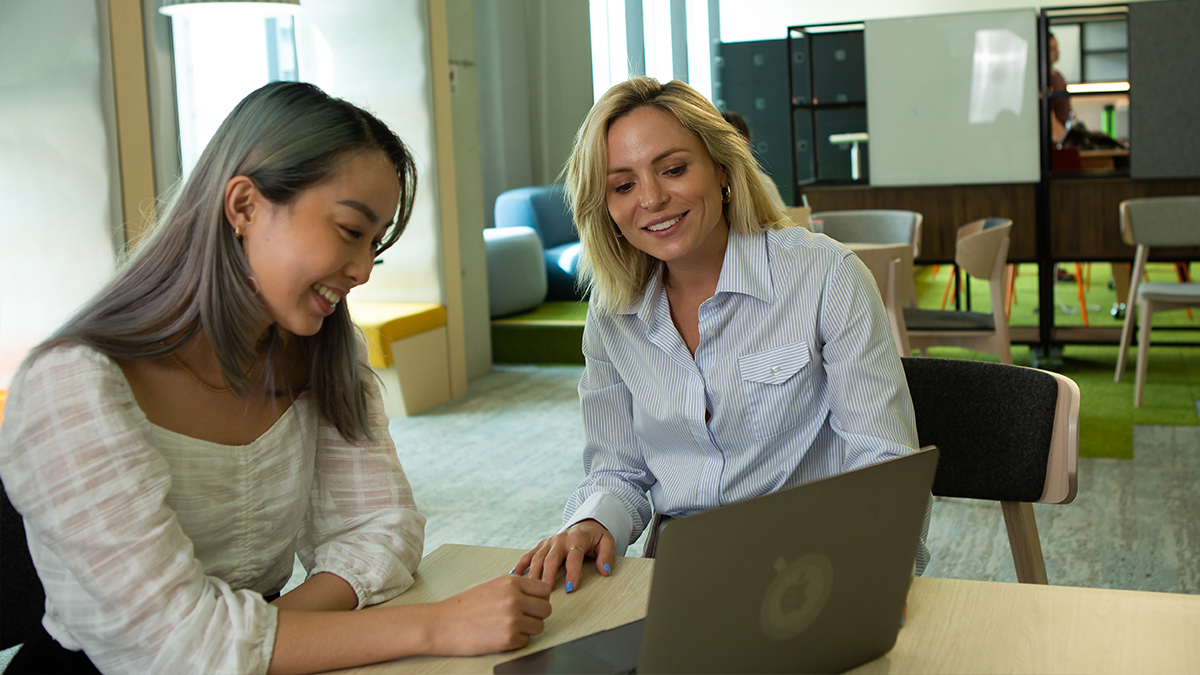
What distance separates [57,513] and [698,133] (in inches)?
41.3

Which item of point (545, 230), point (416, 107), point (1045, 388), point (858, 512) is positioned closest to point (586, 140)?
point (1045, 388)

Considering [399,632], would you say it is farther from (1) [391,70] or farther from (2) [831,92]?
(2) [831,92]

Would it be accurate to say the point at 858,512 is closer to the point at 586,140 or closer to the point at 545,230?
the point at 586,140

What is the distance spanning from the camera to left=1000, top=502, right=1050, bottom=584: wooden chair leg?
5.41ft

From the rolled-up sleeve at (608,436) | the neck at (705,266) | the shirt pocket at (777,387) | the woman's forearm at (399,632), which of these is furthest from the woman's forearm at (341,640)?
the neck at (705,266)

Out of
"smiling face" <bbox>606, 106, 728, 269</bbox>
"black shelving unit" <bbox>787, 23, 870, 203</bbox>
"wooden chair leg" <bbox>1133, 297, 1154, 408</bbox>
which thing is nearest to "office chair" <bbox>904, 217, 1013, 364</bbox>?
"wooden chair leg" <bbox>1133, 297, 1154, 408</bbox>

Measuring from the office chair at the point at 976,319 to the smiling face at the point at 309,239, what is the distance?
11.8 ft

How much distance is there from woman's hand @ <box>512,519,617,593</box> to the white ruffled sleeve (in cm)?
33

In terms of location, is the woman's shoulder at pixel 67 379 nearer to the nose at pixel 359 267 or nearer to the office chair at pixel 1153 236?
the nose at pixel 359 267

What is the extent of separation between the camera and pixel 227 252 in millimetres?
1116

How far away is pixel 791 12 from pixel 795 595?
11540mm

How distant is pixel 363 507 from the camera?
1.29 m

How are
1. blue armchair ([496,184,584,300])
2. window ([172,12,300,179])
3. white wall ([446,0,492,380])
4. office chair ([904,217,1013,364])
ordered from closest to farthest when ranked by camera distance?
office chair ([904,217,1013,364])
window ([172,12,300,179])
white wall ([446,0,492,380])
blue armchair ([496,184,584,300])

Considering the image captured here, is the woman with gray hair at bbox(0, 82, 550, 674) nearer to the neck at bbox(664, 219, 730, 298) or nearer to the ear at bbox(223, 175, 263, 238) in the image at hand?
the ear at bbox(223, 175, 263, 238)
